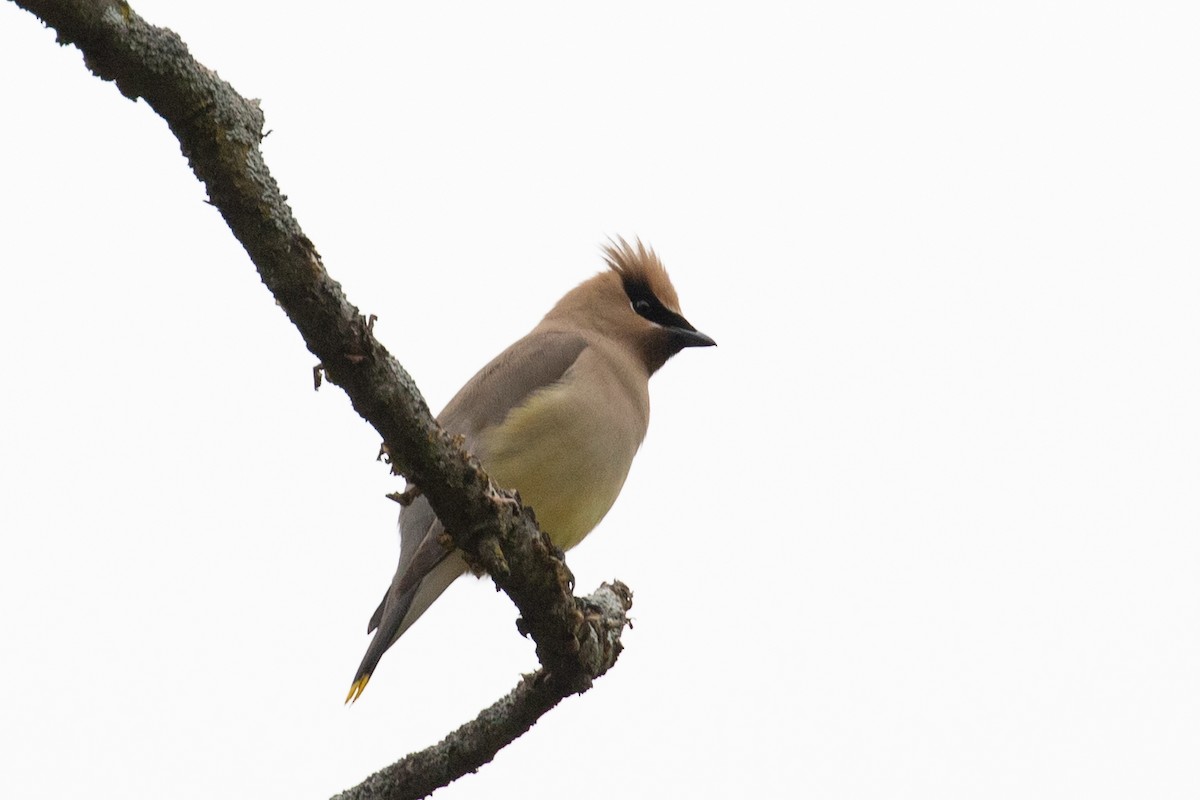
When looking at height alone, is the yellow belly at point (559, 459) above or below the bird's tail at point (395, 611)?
above

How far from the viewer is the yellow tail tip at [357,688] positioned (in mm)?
Result: 5102

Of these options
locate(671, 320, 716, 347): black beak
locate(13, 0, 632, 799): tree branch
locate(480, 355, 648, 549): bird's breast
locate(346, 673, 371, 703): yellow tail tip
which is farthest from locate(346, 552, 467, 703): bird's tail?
locate(671, 320, 716, 347): black beak

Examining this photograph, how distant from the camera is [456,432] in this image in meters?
5.61

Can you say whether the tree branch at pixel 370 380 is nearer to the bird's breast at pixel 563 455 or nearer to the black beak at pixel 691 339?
the bird's breast at pixel 563 455

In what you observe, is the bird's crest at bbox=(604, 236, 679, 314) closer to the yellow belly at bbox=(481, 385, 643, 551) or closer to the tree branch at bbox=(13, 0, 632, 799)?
the yellow belly at bbox=(481, 385, 643, 551)

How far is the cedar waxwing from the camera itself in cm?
523

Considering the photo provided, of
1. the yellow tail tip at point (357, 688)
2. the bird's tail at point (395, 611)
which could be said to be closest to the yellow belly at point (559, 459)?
the bird's tail at point (395, 611)

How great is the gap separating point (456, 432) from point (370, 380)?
253cm

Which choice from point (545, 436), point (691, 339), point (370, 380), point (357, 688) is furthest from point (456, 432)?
point (370, 380)

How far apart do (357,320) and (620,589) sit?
1729mm

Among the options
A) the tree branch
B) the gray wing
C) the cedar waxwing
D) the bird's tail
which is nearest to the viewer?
the tree branch

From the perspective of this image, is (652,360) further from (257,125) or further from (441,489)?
(257,125)

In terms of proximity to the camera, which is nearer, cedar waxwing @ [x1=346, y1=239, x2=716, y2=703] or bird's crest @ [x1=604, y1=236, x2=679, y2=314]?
cedar waxwing @ [x1=346, y1=239, x2=716, y2=703]

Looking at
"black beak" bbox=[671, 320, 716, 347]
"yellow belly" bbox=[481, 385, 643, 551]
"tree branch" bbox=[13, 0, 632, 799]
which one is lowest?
"tree branch" bbox=[13, 0, 632, 799]
